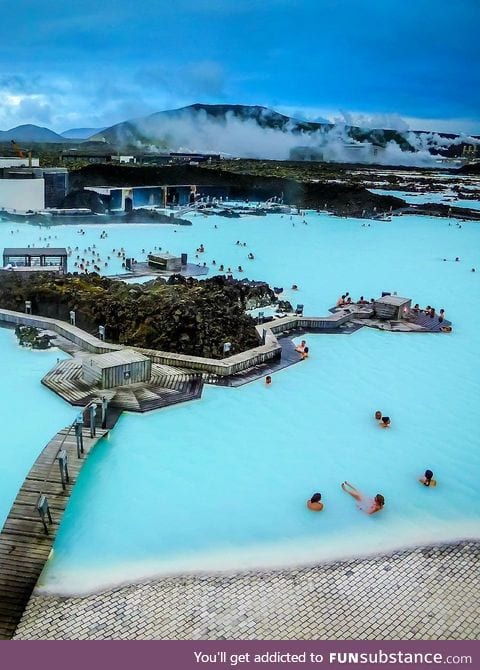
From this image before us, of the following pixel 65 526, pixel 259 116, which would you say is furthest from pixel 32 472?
pixel 259 116

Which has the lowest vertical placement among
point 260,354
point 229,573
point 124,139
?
point 229,573

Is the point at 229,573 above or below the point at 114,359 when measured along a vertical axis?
below

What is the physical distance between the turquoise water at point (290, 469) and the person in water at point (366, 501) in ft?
0.40

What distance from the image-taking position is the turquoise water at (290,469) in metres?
7.85

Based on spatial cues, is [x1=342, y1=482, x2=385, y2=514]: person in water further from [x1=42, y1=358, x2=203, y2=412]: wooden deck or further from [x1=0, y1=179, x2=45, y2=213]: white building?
[x1=0, y1=179, x2=45, y2=213]: white building

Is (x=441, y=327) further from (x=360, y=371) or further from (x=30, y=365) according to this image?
(x=30, y=365)

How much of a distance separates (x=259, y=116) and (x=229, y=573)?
155 m

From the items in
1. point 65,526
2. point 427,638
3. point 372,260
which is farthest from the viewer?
point 372,260

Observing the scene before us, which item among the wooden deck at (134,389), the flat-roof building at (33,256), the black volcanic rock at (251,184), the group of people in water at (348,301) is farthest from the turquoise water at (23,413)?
the black volcanic rock at (251,184)

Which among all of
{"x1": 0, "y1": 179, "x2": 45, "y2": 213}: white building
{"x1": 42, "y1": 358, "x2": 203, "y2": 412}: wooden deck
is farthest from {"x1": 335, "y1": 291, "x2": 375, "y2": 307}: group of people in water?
{"x1": 0, "y1": 179, "x2": 45, "y2": 213}: white building

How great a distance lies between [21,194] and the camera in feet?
127

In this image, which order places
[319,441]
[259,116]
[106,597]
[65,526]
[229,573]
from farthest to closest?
[259,116], [319,441], [65,526], [229,573], [106,597]

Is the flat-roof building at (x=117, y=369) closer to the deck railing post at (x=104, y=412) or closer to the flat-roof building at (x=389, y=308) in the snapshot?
the deck railing post at (x=104, y=412)

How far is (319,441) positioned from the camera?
36.0 ft
